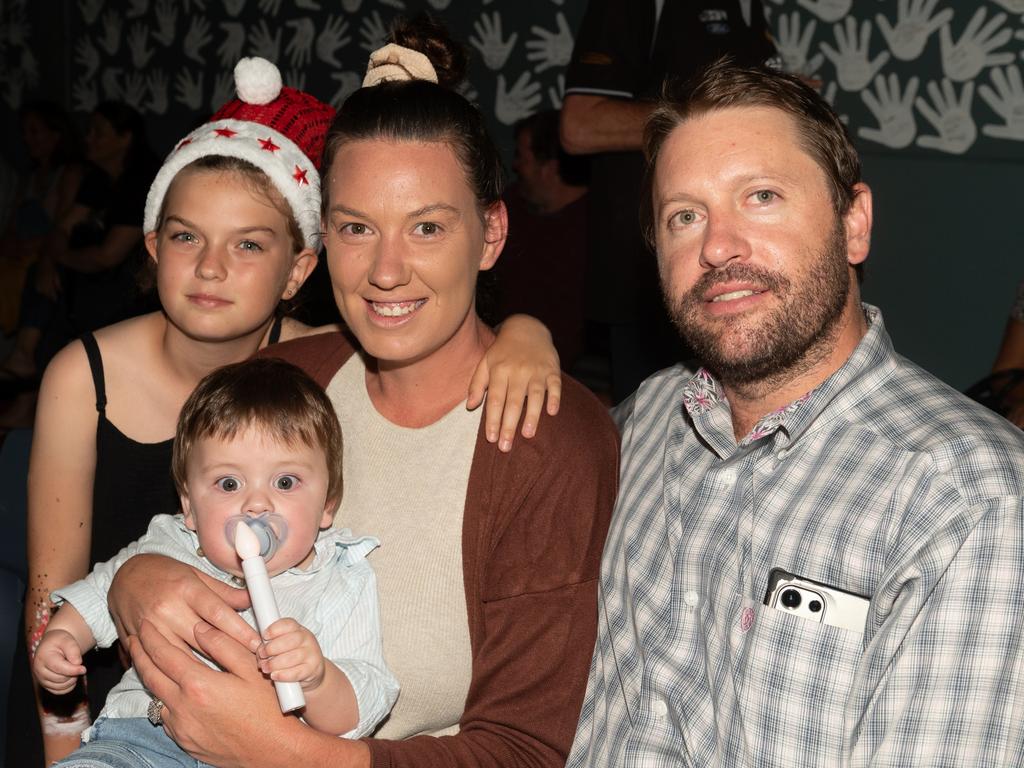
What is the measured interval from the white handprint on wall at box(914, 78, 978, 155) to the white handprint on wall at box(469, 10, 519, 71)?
7.36 feet

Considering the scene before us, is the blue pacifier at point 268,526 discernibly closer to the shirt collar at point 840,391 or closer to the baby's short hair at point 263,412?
the baby's short hair at point 263,412

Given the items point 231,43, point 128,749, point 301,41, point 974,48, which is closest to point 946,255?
point 974,48

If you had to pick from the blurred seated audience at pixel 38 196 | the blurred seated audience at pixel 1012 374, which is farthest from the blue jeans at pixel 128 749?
the blurred seated audience at pixel 38 196

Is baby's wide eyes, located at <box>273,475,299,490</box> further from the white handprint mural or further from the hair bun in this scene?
the white handprint mural

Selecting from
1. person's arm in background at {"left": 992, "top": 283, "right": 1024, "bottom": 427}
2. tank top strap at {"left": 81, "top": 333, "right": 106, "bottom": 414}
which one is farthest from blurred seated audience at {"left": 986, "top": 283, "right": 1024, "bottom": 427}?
tank top strap at {"left": 81, "top": 333, "right": 106, "bottom": 414}

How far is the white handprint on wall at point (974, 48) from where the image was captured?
389 cm

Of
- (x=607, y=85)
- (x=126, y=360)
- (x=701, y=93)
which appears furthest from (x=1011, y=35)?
(x=126, y=360)

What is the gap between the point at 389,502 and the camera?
6.14ft

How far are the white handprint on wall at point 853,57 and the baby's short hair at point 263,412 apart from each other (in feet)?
10.1

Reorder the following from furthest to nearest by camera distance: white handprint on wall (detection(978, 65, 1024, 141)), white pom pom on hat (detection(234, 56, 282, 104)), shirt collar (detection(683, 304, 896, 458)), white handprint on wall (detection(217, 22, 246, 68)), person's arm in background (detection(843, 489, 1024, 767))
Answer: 1. white handprint on wall (detection(217, 22, 246, 68))
2. white handprint on wall (detection(978, 65, 1024, 141))
3. white pom pom on hat (detection(234, 56, 282, 104))
4. shirt collar (detection(683, 304, 896, 458))
5. person's arm in background (detection(843, 489, 1024, 767))

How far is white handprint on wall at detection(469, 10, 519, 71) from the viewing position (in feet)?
18.3

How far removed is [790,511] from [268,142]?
1368 millimetres

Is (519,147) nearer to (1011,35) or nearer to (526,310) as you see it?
(526,310)

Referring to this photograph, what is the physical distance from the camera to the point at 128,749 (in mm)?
1749
